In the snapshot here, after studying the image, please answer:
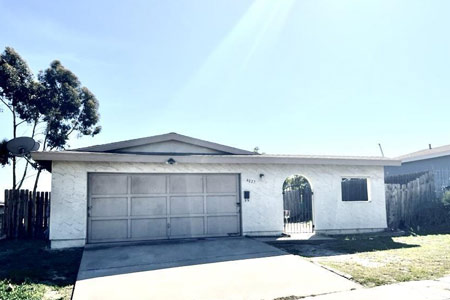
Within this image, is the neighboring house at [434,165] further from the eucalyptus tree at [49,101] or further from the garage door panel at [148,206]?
the eucalyptus tree at [49,101]

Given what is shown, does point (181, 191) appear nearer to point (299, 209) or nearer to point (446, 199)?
point (299, 209)

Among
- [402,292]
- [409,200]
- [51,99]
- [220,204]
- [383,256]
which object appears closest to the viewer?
[402,292]

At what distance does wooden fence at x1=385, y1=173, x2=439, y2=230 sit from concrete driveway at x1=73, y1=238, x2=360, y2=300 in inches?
270

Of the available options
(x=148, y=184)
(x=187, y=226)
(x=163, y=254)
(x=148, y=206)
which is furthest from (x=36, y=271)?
(x=187, y=226)

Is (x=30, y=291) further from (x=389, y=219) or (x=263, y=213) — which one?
(x=389, y=219)

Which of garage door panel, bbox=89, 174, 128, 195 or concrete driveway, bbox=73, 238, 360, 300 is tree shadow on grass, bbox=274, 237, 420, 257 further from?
garage door panel, bbox=89, 174, 128, 195

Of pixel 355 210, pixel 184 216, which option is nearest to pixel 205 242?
pixel 184 216

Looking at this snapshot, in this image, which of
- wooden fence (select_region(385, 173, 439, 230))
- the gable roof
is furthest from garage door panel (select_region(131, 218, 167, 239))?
wooden fence (select_region(385, 173, 439, 230))

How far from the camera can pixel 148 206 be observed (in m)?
10.1

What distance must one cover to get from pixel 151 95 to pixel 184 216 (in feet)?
24.4

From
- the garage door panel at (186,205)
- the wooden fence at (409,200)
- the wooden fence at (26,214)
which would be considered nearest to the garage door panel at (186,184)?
the garage door panel at (186,205)

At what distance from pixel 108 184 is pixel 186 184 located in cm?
234

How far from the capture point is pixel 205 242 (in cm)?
948

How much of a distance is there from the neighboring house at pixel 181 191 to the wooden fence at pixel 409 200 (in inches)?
51.5
